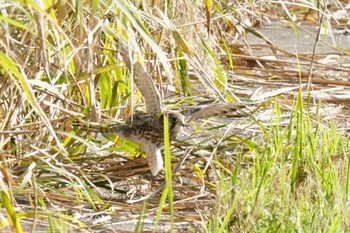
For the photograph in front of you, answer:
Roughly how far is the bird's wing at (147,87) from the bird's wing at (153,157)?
0.12m

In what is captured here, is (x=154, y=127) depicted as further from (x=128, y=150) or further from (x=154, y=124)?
(x=128, y=150)

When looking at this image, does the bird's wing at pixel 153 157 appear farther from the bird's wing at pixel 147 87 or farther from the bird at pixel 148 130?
the bird's wing at pixel 147 87

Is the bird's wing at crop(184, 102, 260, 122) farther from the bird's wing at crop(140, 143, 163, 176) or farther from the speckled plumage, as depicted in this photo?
the bird's wing at crop(140, 143, 163, 176)

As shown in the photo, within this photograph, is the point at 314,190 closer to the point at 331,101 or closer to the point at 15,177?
the point at 15,177

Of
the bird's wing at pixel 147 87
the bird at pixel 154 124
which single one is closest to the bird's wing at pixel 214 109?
the bird at pixel 154 124

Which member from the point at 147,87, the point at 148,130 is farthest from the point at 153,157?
the point at 147,87

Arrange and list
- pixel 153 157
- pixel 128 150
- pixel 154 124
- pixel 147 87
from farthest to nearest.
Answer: pixel 128 150 → pixel 154 124 → pixel 153 157 → pixel 147 87

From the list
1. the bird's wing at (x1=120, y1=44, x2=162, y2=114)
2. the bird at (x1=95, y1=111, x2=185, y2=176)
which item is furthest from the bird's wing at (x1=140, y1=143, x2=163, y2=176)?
the bird's wing at (x1=120, y1=44, x2=162, y2=114)

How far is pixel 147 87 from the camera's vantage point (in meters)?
3.13

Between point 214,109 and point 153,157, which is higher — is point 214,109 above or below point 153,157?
above

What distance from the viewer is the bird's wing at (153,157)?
10.4ft

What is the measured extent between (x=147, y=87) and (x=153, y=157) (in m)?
0.24

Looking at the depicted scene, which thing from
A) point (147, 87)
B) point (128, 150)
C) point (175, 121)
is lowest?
point (128, 150)

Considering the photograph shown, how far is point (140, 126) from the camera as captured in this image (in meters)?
3.32
